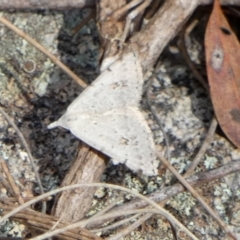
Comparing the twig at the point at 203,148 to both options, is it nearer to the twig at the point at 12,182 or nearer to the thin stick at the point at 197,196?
the thin stick at the point at 197,196

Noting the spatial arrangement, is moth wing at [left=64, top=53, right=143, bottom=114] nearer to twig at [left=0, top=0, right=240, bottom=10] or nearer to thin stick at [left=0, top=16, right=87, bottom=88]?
thin stick at [left=0, top=16, right=87, bottom=88]

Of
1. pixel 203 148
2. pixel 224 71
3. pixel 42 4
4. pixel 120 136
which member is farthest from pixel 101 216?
pixel 42 4

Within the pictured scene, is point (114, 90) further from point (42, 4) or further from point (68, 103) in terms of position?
point (42, 4)

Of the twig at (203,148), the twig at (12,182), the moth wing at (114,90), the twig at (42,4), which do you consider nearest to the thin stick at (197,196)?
the twig at (203,148)

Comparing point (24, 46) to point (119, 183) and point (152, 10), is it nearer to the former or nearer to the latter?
point (152, 10)

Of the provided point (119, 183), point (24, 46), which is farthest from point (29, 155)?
point (24, 46)

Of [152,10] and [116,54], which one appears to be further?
[152,10]

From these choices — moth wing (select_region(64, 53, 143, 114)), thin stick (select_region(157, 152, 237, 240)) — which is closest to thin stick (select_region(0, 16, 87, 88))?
moth wing (select_region(64, 53, 143, 114))
